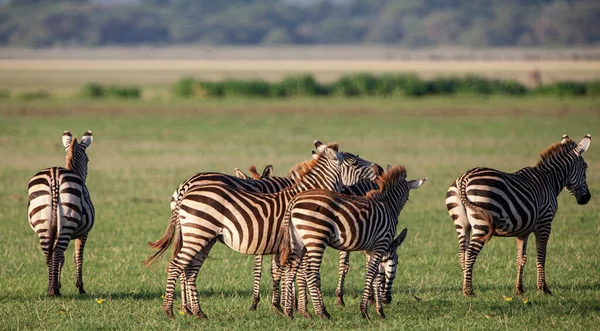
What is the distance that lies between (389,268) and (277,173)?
40.2 feet

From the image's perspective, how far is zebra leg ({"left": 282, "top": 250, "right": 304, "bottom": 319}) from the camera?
9.23m

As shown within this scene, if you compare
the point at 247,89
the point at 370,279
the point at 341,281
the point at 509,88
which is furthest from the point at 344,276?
the point at 509,88

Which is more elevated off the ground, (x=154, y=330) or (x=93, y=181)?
(x=93, y=181)

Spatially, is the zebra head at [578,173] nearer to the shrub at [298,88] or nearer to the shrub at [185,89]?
the shrub at [298,88]

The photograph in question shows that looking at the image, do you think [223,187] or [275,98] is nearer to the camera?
[223,187]

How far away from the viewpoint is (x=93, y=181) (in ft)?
70.6

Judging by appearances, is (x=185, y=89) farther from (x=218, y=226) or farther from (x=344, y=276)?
(x=218, y=226)

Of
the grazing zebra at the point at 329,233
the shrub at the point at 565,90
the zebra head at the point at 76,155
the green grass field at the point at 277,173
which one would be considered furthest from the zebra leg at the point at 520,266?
the shrub at the point at 565,90

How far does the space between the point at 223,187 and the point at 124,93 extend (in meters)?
42.9

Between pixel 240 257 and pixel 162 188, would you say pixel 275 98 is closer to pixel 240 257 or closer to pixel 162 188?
pixel 162 188

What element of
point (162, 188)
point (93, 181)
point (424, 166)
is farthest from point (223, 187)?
point (424, 166)

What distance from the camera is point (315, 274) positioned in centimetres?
911

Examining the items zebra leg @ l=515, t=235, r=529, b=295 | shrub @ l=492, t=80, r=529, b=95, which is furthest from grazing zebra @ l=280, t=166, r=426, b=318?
shrub @ l=492, t=80, r=529, b=95

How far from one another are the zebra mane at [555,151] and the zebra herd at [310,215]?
2 cm
